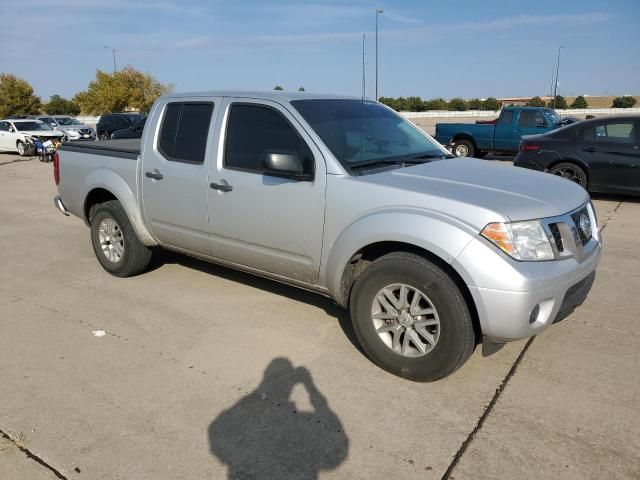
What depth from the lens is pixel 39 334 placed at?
4.21 m

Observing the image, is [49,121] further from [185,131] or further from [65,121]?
[185,131]

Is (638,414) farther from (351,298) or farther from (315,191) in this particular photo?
(315,191)

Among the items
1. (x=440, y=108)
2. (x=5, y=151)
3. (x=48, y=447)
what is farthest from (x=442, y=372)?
(x=440, y=108)

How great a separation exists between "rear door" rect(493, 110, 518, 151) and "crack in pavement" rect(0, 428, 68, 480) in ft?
47.1

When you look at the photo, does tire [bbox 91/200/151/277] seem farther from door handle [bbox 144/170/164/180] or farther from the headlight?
the headlight

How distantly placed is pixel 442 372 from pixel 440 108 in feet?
234

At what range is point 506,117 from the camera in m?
15.1

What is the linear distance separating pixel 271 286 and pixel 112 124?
24.4 meters

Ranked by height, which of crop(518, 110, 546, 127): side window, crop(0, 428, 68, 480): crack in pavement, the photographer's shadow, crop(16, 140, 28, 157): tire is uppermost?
crop(518, 110, 546, 127): side window

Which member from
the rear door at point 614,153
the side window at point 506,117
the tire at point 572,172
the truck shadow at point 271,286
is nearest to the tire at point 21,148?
the side window at point 506,117

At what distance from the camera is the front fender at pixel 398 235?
307cm

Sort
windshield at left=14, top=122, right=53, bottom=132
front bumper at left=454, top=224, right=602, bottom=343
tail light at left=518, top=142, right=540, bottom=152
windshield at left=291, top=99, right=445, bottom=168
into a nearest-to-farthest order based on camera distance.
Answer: front bumper at left=454, top=224, right=602, bottom=343 → windshield at left=291, top=99, right=445, bottom=168 → tail light at left=518, top=142, right=540, bottom=152 → windshield at left=14, top=122, right=53, bottom=132

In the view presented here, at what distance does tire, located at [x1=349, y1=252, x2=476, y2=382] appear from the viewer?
3.13 metres

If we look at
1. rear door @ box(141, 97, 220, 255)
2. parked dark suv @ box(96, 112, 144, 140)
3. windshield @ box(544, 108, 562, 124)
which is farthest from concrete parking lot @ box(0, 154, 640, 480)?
parked dark suv @ box(96, 112, 144, 140)
